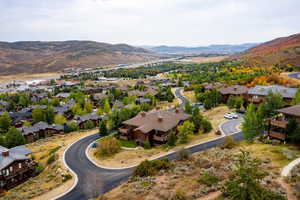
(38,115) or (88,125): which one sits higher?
(38,115)

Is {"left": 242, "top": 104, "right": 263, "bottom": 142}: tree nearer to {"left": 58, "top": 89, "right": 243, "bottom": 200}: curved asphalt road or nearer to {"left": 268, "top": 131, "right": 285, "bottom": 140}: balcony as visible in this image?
{"left": 268, "top": 131, "right": 285, "bottom": 140}: balcony

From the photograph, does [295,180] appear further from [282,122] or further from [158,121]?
[158,121]

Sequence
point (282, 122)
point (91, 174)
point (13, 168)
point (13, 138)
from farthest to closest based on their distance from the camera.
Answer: point (13, 138) < point (13, 168) < point (282, 122) < point (91, 174)

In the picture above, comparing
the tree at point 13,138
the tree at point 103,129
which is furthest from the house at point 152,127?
the tree at point 13,138

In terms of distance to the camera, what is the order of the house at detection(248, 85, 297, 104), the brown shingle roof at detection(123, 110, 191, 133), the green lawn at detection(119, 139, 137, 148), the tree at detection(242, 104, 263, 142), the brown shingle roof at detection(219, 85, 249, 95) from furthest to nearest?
the brown shingle roof at detection(219, 85, 249, 95) < the house at detection(248, 85, 297, 104) < the green lawn at detection(119, 139, 137, 148) < the brown shingle roof at detection(123, 110, 191, 133) < the tree at detection(242, 104, 263, 142)

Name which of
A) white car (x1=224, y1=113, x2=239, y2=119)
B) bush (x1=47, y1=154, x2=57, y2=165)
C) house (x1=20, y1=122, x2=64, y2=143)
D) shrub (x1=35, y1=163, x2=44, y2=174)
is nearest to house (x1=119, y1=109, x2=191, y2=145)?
white car (x1=224, y1=113, x2=239, y2=119)

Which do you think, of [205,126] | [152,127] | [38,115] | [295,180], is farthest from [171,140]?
[38,115]
